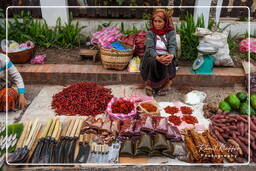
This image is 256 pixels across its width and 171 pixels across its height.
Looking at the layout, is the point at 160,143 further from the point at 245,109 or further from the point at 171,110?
the point at 245,109

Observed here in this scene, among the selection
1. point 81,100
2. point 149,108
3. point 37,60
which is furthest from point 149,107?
point 37,60

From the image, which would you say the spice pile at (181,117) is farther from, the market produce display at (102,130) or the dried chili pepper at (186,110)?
the market produce display at (102,130)

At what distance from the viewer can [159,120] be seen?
3.19 m

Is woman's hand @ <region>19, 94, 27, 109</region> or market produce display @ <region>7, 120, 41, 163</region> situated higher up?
woman's hand @ <region>19, 94, 27, 109</region>

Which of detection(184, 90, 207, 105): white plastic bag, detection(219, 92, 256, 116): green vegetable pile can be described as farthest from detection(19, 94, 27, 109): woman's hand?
detection(219, 92, 256, 116): green vegetable pile

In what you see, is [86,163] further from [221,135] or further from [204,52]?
[204,52]

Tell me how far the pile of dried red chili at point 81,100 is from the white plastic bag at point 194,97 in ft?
4.46

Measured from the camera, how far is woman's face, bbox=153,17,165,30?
385 cm

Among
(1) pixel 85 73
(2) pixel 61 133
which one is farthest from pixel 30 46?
(2) pixel 61 133

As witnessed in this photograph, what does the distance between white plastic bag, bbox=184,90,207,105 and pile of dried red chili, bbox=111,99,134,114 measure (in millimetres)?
1120

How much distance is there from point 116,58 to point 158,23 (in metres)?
1.09

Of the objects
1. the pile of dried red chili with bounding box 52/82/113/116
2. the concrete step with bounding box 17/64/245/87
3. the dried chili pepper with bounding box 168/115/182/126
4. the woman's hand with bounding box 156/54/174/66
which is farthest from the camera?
the concrete step with bounding box 17/64/245/87

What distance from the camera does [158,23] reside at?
12.8ft

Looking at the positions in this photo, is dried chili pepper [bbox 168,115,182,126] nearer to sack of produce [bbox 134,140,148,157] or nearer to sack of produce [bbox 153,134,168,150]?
sack of produce [bbox 153,134,168,150]
